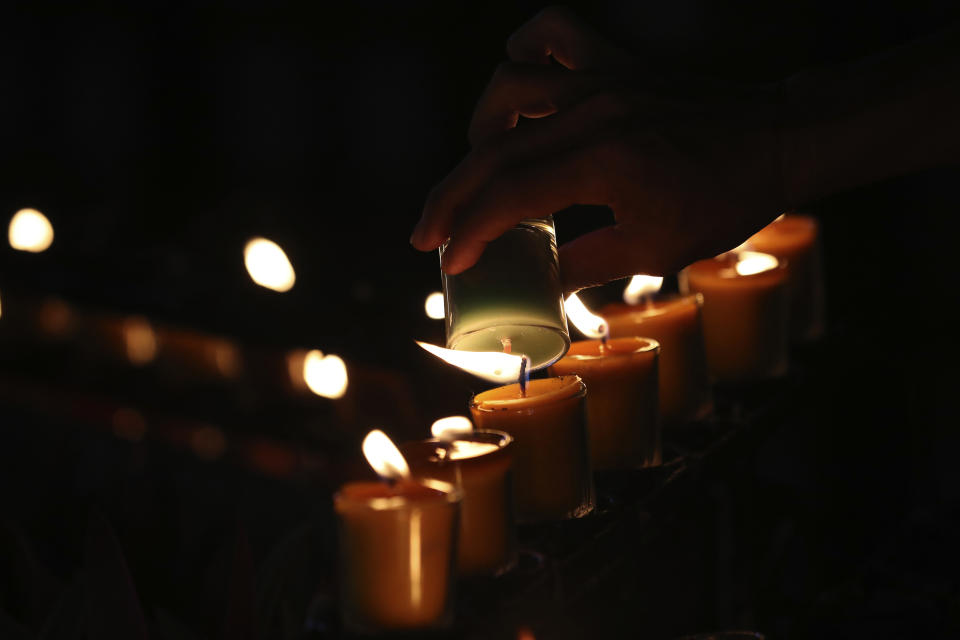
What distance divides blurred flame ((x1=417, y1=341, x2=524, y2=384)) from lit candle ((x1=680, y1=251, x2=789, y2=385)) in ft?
1.38

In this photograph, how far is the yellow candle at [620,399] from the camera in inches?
35.7

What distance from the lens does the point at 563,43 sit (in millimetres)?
908

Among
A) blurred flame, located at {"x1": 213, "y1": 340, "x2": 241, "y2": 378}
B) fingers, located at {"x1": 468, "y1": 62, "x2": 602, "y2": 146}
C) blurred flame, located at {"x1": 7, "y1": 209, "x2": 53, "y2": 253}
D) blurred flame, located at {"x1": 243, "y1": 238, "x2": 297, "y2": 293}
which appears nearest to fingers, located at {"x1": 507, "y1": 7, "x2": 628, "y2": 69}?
fingers, located at {"x1": 468, "y1": 62, "x2": 602, "y2": 146}

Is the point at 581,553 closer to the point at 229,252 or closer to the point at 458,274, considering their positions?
the point at 458,274

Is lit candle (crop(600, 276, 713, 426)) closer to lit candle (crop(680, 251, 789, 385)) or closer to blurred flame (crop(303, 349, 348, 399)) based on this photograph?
lit candle (crop(680, 251, 789, 385))

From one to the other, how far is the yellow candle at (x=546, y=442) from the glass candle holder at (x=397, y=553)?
145 millimetres

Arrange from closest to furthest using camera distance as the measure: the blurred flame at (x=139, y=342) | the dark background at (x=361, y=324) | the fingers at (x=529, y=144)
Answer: the fingers at (x=529, y=144), the dark background at (x=361, y=324), the blurred flame at (x=139, y=342)

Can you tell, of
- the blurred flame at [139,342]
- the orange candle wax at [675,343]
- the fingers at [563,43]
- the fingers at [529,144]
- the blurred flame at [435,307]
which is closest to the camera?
the fingers at [529,144]

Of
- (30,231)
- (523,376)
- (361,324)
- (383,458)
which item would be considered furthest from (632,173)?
(30,231)

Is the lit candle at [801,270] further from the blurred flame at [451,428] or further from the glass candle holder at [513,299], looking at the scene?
Result: the blurred flame at [451,428]

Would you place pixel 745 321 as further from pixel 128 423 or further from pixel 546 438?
pixel 128 423

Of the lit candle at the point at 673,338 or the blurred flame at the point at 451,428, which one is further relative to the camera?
the lit candle at the point at 673,338

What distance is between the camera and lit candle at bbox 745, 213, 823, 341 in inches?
52.2

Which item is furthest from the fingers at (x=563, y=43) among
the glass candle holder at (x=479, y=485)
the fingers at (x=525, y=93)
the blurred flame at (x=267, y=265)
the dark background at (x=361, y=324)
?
the blurred flame at (x=267, y=265)
